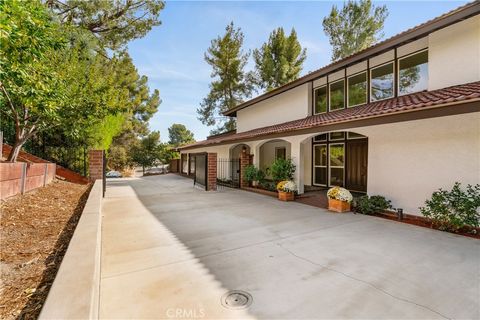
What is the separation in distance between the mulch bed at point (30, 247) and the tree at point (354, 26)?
76.1ft

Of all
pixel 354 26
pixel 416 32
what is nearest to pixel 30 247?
pixel 416 32

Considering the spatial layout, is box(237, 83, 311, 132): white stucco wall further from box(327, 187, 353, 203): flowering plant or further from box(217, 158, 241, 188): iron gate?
box(327, 187, 353, 203): flowering plant

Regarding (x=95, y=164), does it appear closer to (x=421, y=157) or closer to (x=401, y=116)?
(x=401, y=116)

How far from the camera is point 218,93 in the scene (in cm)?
2730

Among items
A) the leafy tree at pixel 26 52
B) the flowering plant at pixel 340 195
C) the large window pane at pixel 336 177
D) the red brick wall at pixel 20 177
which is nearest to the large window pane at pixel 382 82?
the large window pane at pixel 336 177

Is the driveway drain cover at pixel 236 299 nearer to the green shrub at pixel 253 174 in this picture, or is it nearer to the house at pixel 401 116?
the house at pixel 401 116

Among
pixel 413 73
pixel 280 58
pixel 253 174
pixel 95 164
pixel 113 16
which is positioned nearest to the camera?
pixel 413 73

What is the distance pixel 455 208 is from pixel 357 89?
20.2ft

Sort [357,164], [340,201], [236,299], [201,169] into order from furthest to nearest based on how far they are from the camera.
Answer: [201,169], [357,164], [340,201], [236,299]

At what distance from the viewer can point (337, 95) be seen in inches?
419

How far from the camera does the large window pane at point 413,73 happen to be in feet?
25.5

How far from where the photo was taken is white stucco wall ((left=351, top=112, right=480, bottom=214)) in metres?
5.61

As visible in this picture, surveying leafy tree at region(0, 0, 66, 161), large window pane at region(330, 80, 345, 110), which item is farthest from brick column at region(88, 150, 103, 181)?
large window pane at region(330, 80, 345, 110)

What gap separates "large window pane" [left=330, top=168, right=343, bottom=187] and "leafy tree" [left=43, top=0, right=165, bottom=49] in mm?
13864
